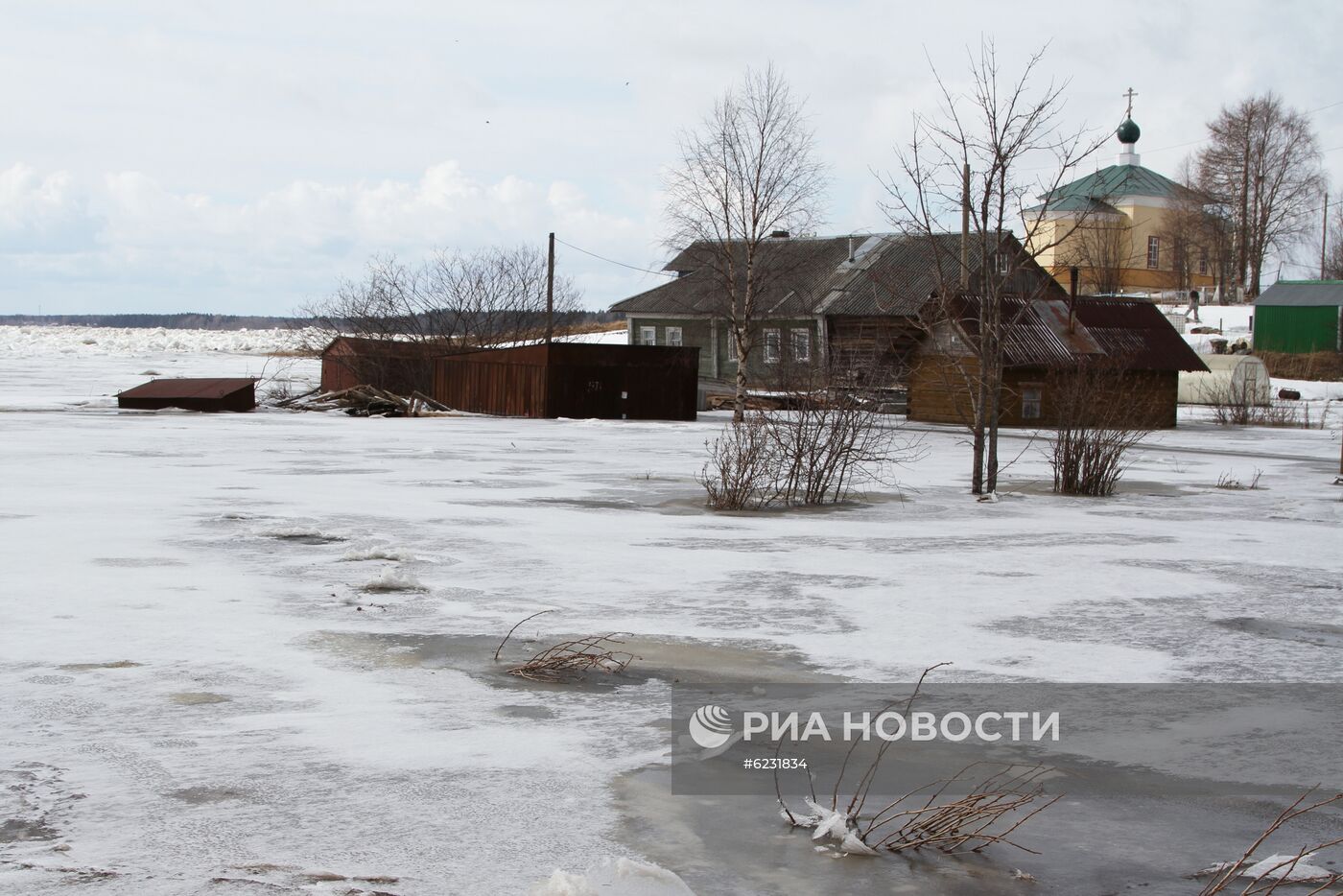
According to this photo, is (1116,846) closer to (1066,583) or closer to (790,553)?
(1066,583)

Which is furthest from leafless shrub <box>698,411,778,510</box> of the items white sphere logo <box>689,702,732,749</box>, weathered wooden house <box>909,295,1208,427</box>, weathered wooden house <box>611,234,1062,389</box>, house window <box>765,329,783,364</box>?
weathered wooden house <box>611,234,1062,389</box>

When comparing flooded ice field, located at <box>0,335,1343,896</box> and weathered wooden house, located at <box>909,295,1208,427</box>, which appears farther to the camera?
weathered wooden house, located at <box>909,295,1208,427</box>

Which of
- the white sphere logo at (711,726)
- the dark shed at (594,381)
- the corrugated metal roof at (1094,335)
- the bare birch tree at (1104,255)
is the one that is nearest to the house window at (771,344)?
the dark shed at (594,381)

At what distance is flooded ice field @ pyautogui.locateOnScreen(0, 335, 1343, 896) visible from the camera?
427 cm

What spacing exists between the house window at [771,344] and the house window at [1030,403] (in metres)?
7.14

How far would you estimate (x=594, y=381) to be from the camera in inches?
1430

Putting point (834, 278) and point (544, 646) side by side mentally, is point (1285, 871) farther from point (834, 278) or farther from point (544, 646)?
point (834, 278)

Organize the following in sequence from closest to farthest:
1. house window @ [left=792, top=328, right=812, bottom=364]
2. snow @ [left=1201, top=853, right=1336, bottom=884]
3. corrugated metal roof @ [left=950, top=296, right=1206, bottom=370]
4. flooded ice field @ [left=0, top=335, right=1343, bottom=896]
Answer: snow @ [left=1201, top=853, right=1336, bottom=884], flooded ice field @ [left=0, top=335, right=1343, bottom=896], house window @ [left=792, top=328, right=812, bottom=364], corrugated metal roof @ [left=950, top=296, right=1206, bottom=370]

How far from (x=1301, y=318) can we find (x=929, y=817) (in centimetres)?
5514

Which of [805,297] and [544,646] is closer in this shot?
[544,646]

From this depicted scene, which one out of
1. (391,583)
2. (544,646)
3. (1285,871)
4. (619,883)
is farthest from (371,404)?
(1285,871)

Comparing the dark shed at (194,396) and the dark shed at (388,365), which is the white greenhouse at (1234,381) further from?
the dark shed at (194,396)

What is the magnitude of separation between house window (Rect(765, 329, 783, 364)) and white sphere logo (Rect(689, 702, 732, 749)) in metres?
30.8

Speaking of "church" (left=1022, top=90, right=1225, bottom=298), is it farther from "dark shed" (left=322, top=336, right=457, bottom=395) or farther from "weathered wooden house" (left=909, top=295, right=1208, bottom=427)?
"dark shed" (left=322, top=336, right=457, bottom=395)
